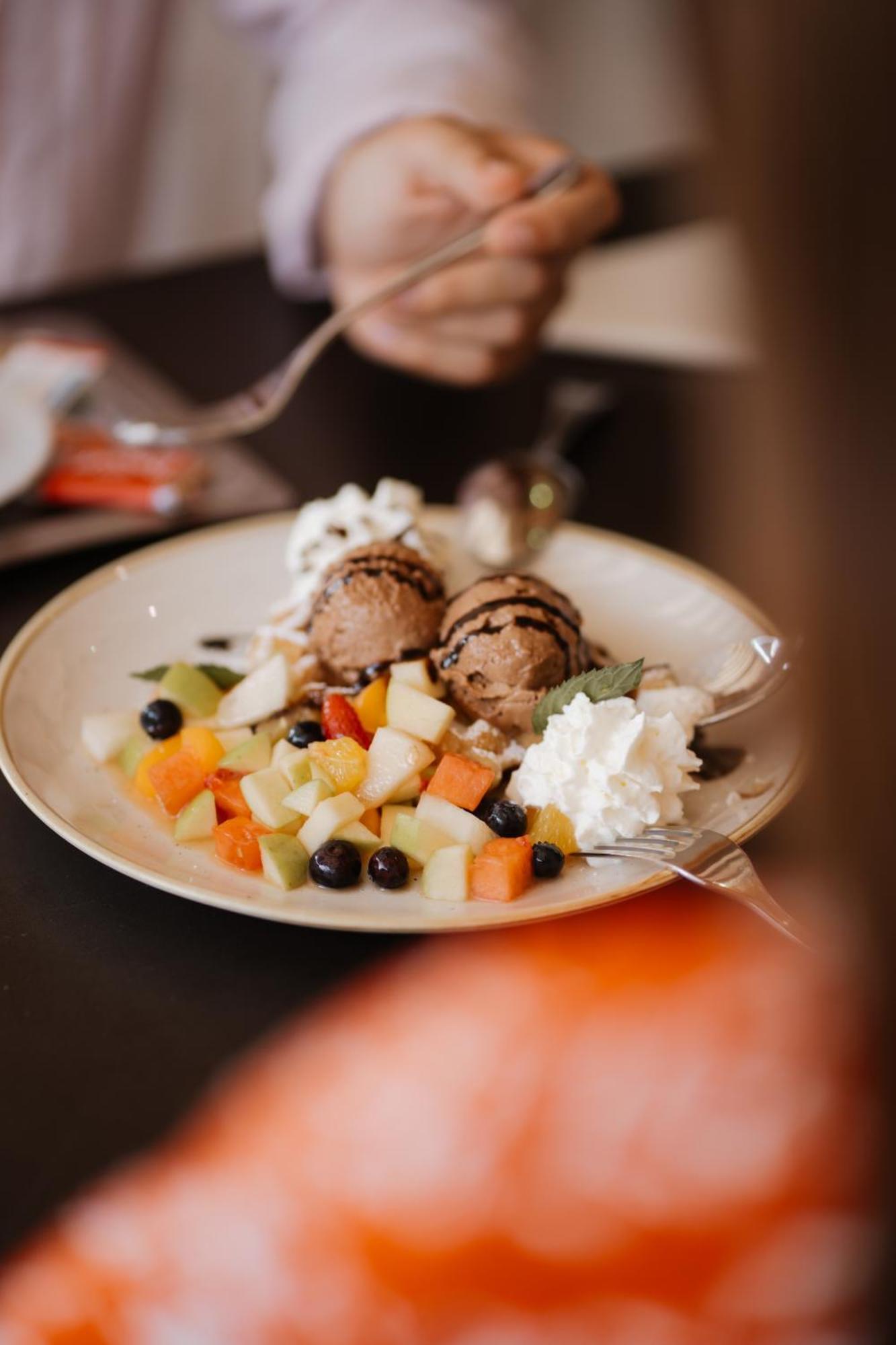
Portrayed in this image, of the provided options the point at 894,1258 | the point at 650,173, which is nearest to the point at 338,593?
the point at 894,1258

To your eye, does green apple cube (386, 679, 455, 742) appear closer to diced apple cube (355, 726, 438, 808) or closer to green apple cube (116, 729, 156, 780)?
diced apple cube (355, 726, 438, 808)

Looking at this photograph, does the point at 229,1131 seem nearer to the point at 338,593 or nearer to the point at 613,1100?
the point at 613,1100

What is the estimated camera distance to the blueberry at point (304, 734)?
4.02 feet

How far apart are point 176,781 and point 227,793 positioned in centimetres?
5

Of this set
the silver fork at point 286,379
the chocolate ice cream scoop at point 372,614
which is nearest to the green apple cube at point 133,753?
the chocolate ice cream scoop at point 372,614

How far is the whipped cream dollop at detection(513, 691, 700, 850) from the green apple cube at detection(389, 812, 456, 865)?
0.30 ft

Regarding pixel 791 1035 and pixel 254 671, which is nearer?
pixel 791 1035

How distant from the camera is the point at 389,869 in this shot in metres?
1.05

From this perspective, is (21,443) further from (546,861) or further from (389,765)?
(546,861)

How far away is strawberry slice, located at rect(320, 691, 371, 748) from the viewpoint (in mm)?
1226

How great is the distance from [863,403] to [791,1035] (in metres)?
0.57

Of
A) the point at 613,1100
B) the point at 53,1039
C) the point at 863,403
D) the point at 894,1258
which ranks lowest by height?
the point at 53,1039

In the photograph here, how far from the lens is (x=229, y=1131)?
0.85 metres

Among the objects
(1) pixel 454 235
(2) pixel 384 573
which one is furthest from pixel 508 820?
(1) pixel 454 235
